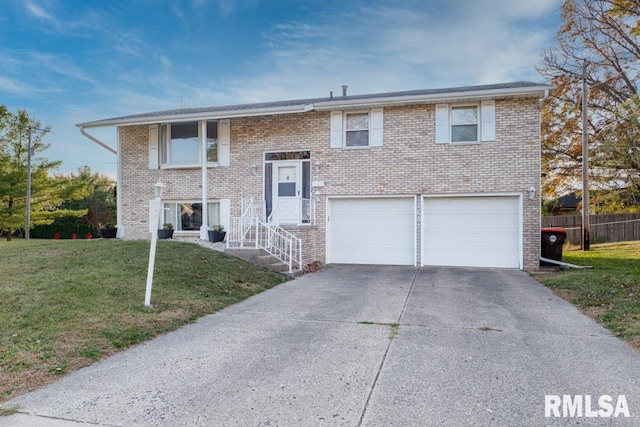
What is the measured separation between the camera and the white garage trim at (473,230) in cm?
1135

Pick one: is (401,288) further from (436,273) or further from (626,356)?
(626,356)

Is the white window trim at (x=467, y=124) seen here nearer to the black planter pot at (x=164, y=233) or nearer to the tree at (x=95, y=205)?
the black planter pot at (x=164, y=233)

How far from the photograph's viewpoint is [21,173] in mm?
24047

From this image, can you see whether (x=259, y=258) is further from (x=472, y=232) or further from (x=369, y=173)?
(x=472, y=232)

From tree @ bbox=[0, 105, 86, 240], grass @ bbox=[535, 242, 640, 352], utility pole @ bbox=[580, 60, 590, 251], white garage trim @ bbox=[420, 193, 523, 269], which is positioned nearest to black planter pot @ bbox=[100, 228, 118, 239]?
white garage trim @ bbox=[420, 193, 523, 269]

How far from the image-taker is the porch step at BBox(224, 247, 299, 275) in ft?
33.7

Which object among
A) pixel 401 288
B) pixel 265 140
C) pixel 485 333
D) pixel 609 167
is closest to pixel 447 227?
pixel 401 288

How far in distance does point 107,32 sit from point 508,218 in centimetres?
1471

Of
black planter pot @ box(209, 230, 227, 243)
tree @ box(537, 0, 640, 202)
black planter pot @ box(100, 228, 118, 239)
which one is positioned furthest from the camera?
tree @ box(537, 0, 640, 202)

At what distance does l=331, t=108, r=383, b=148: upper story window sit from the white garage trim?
2575mm


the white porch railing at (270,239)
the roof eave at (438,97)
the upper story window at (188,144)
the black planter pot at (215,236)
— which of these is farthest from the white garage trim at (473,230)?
the upper story window at (188,144)

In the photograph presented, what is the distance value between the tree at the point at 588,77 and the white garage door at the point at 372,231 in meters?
10.5

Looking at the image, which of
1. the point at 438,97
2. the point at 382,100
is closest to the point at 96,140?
the point at 382,100

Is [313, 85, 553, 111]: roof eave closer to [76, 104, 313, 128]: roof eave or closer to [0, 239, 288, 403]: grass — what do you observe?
[76, 104, 313, 128]: roof eave
